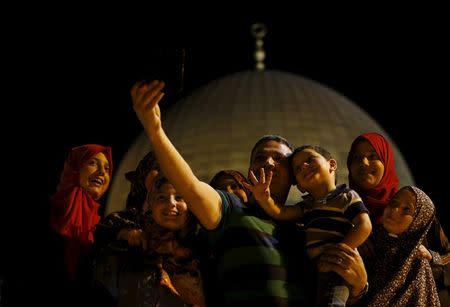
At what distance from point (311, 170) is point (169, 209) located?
0.96 m

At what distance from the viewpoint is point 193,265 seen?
21.5 feet

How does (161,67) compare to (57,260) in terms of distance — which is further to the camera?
(57,260)

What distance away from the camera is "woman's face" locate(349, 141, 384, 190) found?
24.7ft

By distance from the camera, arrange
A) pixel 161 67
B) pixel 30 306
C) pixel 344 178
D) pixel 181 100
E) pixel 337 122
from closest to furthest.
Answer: pixel 161 67
pixel 30 306
pixel 344 178
pixel 337 122
pixel 181 100

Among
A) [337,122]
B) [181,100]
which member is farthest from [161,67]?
[181,100]

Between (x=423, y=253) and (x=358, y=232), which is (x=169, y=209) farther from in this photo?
(x=423, y=253)

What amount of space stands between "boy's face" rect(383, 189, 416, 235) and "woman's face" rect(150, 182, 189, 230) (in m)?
1.38

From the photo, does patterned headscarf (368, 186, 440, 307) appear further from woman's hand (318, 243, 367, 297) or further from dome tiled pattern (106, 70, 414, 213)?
dome tiled pattern (106, 70, 414, 213)

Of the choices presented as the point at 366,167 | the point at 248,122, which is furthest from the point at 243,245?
the point at 248,122

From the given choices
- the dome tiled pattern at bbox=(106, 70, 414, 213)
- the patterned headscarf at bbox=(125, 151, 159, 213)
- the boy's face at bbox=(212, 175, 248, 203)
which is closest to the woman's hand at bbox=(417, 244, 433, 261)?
the boy's face at bbox=(212, 175, 248, 203)

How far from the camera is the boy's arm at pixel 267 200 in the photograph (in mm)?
6219

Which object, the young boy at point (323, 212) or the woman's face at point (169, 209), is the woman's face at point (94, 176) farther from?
the young boy at point (323, 212)

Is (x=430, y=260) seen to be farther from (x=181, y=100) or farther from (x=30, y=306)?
(x=181, y=100)

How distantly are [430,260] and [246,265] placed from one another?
62.0 inches
